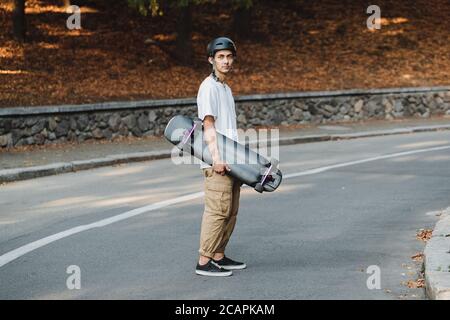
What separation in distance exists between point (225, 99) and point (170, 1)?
1690 centimetres

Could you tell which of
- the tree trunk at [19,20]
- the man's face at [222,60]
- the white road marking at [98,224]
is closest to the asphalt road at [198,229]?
the white road marking at [98,224]

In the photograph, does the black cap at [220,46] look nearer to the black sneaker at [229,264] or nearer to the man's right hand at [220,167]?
the man's right hand at [220,167]

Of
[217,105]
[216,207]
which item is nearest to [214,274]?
[216,207]

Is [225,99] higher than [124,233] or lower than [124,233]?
higher

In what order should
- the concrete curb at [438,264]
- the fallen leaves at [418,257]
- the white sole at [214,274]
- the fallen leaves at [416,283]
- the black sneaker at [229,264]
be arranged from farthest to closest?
1. the fallen leaves at [418,257]
2. the black sneaker at [229,264]
3. the white sole at [214,274]
4. the fallen leaves at [416,283]
5. the concrete curb at [438,264]

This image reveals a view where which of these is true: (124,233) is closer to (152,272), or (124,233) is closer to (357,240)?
(152,272)

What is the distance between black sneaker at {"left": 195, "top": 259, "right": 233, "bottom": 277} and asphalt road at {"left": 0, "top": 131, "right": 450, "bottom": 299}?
0.06 metres

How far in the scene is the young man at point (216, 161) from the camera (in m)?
7.71

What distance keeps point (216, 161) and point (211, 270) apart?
0.99 metres

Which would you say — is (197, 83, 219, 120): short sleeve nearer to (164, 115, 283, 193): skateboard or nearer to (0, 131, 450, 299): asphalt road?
(164, 115, 283, 193): skateboard

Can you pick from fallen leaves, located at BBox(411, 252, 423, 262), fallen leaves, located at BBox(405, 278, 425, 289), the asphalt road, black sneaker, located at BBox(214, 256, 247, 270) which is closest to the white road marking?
the asphalt road

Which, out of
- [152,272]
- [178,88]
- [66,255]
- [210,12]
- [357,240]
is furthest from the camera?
[210,12]

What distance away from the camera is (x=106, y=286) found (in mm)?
7547
